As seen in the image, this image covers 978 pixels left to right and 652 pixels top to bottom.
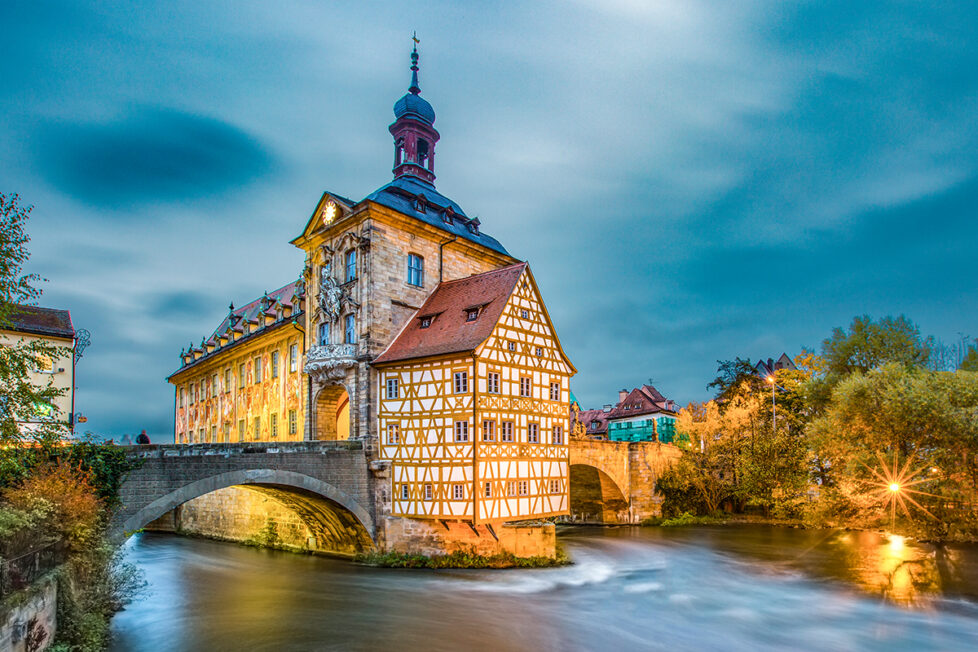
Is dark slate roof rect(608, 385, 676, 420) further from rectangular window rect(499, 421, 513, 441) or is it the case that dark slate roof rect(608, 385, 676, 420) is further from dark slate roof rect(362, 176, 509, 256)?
rectangular window rect(499, 421, 513, 441)

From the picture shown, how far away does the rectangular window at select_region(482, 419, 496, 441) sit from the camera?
2145 centimetres

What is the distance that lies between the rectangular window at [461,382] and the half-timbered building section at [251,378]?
11502 millimetres

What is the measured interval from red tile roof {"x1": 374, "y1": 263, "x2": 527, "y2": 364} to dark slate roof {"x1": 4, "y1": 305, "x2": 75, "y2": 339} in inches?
697

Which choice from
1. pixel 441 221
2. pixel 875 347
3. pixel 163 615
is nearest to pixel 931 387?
pixel 875 347

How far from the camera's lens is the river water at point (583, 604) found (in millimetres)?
14656

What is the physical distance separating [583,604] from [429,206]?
55.8 feet

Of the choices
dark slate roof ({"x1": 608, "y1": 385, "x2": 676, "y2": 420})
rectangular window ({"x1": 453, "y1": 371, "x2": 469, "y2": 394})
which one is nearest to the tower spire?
rectangular window ({"x1": 453, "y1": 371, "x2": 469, "y2": 394})

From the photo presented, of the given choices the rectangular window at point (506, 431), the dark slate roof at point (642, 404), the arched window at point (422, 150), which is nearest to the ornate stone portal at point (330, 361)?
the rectangular window at point (506, 431)

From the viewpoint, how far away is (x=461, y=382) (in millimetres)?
21766

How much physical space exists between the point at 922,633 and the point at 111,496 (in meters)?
19.8

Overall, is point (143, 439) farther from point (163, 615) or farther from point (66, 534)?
point (66, 534)

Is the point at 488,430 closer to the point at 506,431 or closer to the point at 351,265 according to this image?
the point at 506,431

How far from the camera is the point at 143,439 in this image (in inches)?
927

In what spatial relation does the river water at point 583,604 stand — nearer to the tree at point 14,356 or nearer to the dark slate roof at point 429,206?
the tree at point 14,356
